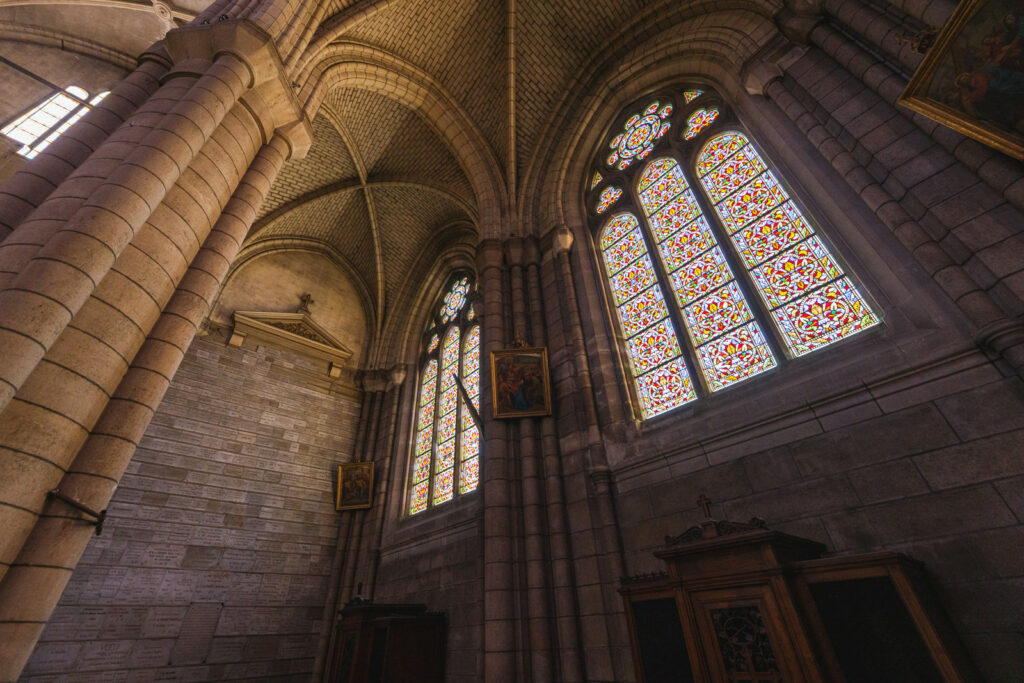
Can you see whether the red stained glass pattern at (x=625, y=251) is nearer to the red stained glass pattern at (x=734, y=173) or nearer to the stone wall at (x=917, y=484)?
the red stained glass pattern at (x=734, y=173)

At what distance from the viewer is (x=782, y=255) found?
532 cm

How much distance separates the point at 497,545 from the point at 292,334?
318 inches

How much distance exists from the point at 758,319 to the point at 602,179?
4.26 m

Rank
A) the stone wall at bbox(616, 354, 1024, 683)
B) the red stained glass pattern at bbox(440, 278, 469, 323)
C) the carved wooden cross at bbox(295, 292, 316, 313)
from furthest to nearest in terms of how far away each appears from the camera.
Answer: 1. the carved wooden cross at bbox(295, 292, 316, 313)
2. the red stained glass pattern at bbox(440, 278, 469, 323)
3. the stone wall at bbox(616, 354, 1024, 683)

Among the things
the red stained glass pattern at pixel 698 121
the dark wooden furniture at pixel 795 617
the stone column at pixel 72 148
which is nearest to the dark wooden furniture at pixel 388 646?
the dark wooden furniture at pixel 795 617

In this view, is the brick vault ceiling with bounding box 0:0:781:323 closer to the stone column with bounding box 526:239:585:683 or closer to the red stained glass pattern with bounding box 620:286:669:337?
the red stained glass pattern with bounding box 620:286:669:337

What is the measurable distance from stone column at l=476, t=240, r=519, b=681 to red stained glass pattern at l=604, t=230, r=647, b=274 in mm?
2073

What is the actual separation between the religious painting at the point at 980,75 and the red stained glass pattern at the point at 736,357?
2404 millimetres

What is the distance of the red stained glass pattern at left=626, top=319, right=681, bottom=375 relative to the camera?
19.7ft

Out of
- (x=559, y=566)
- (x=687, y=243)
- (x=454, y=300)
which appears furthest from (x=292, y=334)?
(x=687, y=243)

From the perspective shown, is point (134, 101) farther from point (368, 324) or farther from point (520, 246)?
point (368, 324)

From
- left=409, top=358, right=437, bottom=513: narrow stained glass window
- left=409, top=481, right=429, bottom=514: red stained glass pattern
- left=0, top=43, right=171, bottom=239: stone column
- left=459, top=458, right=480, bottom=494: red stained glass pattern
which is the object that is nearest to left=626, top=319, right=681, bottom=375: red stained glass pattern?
left=459, top=458, right=480, bottom=494: red stained glass pattern

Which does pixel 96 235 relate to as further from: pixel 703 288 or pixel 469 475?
pixel 469 475

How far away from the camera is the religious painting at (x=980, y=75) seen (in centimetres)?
323
